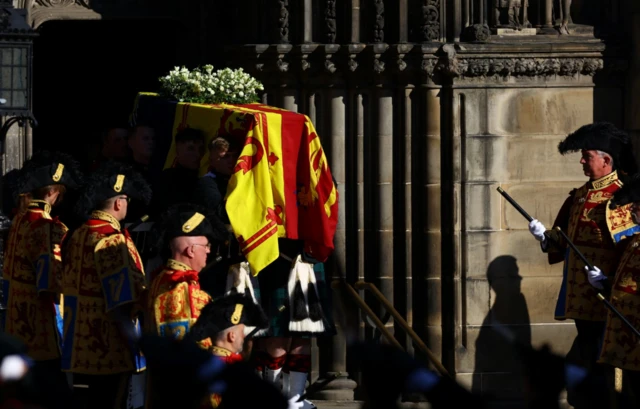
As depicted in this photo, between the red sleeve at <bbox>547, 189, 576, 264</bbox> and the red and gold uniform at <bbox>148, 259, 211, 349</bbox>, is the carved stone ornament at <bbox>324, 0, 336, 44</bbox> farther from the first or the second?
the red and gold uniform at <bbox>148, 259, 211, 349</bbox>

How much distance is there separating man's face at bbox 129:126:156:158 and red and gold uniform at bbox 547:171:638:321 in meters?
2.81

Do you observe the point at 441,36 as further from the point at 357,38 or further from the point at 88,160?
the point at 88,160

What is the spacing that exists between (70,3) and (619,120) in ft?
14.5

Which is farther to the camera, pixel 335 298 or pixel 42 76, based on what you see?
pixel 42 76

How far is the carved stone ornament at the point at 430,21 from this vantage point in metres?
12.5

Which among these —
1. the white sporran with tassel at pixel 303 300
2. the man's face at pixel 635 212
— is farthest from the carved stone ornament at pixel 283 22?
the man's face at pixel 635 212

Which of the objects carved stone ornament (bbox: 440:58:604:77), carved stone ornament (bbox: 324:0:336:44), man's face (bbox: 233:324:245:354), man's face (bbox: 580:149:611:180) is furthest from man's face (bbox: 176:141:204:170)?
man's face (bbox: 233:324:245:354)

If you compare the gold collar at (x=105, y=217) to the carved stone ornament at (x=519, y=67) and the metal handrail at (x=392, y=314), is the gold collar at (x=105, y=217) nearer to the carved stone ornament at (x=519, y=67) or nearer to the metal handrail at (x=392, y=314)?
the metal handrail at (x=392, y=314)

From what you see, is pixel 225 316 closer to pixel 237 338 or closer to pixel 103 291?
pixel 237 338

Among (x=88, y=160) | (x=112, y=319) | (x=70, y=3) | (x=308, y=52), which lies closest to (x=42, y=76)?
(x=88, y=160)

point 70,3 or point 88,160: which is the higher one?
point 70,3

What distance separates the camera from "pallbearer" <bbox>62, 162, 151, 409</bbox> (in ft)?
31.6

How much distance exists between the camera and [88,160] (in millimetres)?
15328

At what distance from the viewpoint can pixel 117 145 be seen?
38.9ft
